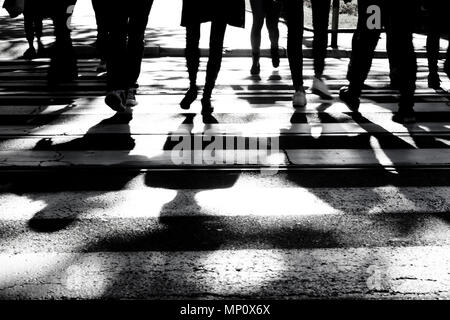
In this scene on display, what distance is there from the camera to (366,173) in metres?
4.20

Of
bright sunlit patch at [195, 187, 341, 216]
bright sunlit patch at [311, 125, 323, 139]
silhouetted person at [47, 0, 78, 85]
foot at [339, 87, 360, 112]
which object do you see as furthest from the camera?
silhouetted person at [47, 0, 78, 85]

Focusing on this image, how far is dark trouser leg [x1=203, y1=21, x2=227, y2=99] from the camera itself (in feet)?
19.1

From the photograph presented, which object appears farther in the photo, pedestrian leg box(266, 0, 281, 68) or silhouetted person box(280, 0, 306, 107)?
pedestrian leg box(266, 0, 281, 68)

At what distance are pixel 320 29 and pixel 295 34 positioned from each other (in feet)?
3.27

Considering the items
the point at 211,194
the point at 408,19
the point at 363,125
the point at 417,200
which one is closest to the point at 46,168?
the point at 211,194

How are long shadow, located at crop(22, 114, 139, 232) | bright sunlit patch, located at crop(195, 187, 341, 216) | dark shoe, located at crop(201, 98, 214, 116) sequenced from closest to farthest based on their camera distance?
long shadow, located at crop(22, 114, 139, 232) → bright sunlit patch, located at crop(195, 187, 341, 216) → dark shoe, located at crop(201, 98, 214, 116)

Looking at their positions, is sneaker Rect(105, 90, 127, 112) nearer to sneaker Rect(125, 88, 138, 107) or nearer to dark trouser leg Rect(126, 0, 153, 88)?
dark trouser leg Rect(126, 0, 153, 88)

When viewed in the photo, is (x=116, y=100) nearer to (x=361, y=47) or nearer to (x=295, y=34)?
(x=295, y=34)

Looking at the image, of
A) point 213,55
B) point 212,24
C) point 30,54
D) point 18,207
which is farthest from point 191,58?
point 30,54

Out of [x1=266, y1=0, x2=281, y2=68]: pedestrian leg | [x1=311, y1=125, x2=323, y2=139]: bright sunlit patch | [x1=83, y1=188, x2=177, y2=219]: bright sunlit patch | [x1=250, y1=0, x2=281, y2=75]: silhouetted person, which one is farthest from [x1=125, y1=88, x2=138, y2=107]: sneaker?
A: [x1=266, y1=0, x2=281, y2=68]: pedestrian leg

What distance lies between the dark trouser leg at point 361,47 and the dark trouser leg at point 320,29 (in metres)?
0.86

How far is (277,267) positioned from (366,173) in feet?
5.40

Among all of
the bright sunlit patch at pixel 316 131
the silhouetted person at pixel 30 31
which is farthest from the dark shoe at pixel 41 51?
the bright sunlit patch at pixel 316 131

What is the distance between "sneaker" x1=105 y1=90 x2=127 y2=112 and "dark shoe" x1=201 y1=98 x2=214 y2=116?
0.73 metres
